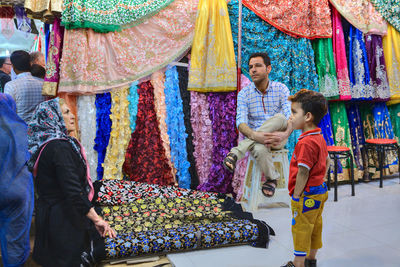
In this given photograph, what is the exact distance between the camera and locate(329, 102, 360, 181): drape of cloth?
12.6 ft

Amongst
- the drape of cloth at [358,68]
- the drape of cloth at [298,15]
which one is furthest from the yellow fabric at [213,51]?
the drape of cloth at [358,68]

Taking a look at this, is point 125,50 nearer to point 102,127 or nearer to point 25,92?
point 102,127

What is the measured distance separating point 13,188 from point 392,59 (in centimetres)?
413

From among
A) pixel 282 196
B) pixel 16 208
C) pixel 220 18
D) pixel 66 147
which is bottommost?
pixel 282 196

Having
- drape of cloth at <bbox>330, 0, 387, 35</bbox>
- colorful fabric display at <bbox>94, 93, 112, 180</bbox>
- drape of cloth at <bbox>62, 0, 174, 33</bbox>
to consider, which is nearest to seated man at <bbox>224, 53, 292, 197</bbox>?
drape of cloth at <bbox>62, 0, 174, 33</bbox>

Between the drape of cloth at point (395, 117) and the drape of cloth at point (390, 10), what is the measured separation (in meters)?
0.97

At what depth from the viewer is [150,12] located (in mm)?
3256


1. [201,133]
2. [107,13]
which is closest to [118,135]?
[201,133]

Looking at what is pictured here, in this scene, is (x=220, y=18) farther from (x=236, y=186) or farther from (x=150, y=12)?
(x=236, y=186)

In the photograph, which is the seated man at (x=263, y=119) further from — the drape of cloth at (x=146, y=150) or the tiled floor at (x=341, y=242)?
the drape of cloth at (x=146, y=150)

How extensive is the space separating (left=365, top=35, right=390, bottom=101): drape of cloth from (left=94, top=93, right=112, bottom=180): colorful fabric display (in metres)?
3.04

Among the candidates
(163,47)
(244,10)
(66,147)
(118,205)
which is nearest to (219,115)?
(163,47)

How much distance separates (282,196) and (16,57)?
2774 millimetres

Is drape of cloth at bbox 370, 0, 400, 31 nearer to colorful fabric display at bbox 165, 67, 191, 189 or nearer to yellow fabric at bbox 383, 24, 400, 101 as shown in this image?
yellow fabric at bbox 383, 24, 400, 101
